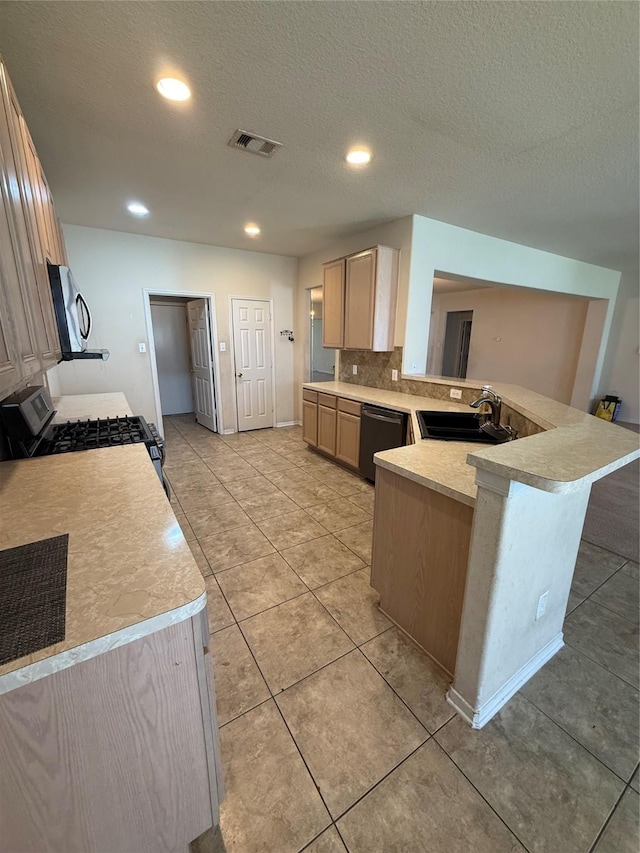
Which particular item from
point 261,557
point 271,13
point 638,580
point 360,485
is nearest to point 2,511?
point 261,557

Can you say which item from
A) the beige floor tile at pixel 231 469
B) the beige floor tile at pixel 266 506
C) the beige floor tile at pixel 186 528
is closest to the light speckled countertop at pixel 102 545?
the beige floor tile at pixel 186 528

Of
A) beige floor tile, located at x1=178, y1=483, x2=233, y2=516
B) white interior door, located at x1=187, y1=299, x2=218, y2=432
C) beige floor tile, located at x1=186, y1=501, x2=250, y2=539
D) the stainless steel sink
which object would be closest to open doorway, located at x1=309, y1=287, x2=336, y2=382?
white interior door, located at x1=187, y1=299, x2=218, y2=432

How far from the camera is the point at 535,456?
115 centimetres

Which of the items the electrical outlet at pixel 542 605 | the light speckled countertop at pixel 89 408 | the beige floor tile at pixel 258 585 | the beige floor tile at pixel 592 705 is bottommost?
the beige floor tile at pixel 592 705

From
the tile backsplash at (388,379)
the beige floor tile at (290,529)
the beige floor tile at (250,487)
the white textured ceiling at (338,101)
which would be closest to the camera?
the white textured ceiling at (338,101)

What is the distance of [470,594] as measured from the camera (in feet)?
4.39

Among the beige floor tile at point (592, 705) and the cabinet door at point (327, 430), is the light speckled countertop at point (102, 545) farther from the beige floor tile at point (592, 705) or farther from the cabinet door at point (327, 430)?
the cabinet door at point (327, 430)

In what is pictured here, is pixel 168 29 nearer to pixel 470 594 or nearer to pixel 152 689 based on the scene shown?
pixel 152 689

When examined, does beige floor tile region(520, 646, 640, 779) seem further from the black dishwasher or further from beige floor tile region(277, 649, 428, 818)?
the black dishwasher

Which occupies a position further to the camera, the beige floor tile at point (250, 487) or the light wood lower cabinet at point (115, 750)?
the beige floor tile at point (250, 487)

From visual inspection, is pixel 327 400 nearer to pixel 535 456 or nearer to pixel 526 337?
pixel 535 456

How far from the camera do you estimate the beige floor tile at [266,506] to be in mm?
3025

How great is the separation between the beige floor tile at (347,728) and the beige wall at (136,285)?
4.13 metres

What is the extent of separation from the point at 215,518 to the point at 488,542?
91.2 inches
